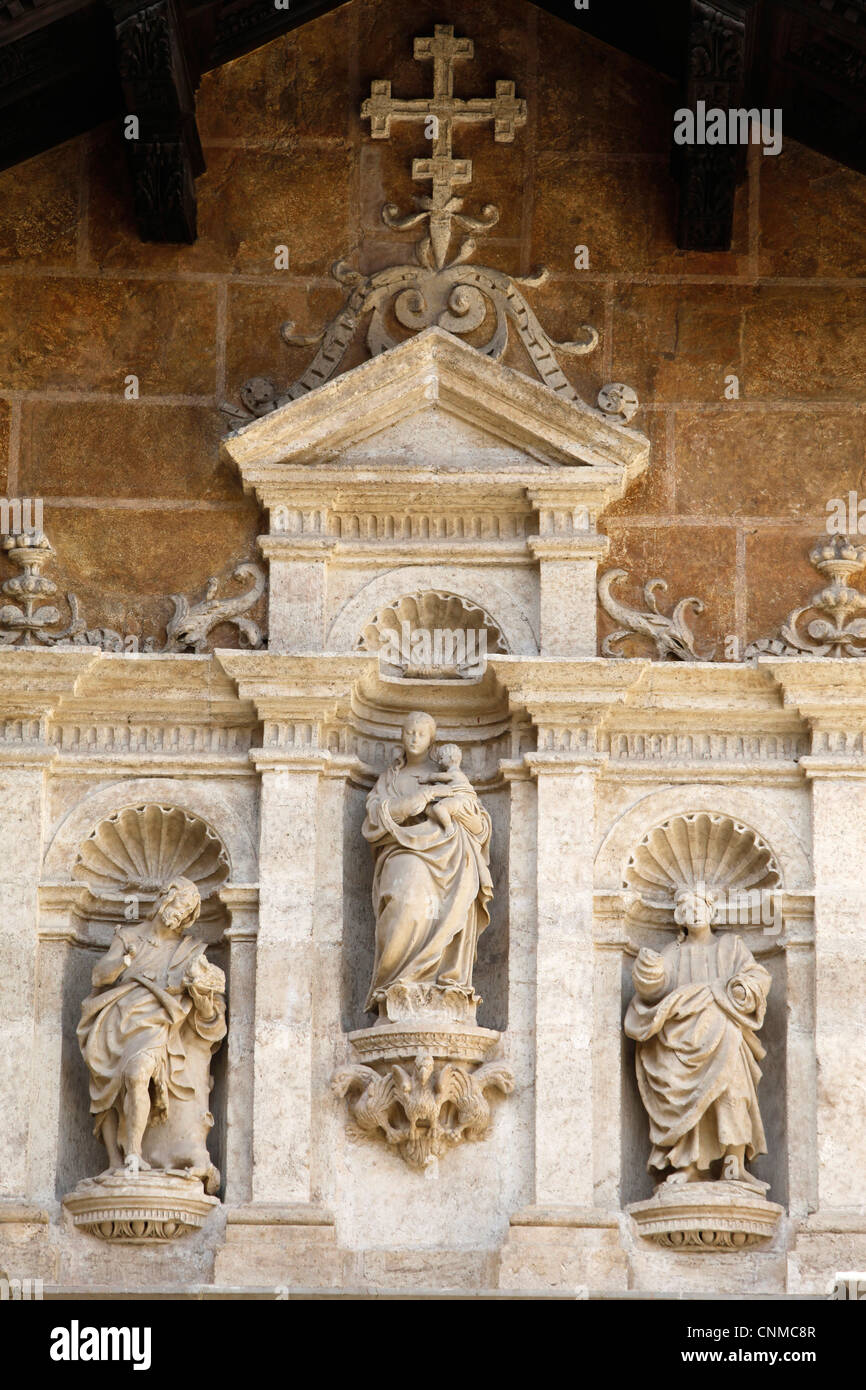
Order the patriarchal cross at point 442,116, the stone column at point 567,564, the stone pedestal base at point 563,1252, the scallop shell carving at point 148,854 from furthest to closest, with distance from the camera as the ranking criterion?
the patriarchal cross at point 442,116, the stone column at point 567,564, the scallop shell carving at point 148,854, the stone pedestal base at point 563,1252

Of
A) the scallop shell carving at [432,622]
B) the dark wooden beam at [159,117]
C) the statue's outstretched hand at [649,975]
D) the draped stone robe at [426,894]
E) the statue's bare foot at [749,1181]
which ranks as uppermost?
the dark wooden beam at [159,117]

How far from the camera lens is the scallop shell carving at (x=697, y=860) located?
14.1 metres

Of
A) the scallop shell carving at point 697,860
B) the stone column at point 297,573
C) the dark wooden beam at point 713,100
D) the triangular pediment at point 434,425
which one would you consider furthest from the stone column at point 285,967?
the dark wooden beam at point 713,100

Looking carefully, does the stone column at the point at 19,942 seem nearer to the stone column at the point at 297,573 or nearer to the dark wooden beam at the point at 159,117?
the stone column at the point at 297,573

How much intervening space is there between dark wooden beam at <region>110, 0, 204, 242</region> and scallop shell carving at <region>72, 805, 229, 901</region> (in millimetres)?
2579

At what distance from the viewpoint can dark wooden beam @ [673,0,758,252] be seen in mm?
13812

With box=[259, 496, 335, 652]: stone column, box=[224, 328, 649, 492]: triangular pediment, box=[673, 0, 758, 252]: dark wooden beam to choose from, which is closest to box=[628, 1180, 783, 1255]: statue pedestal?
box=[259, 496, 335, 652]: stone column

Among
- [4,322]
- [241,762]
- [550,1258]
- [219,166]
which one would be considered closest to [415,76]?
[219,166]

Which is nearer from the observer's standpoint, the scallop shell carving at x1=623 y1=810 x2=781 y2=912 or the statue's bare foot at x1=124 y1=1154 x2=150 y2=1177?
the statue's bare foot at x1=124 y1=1154 x2=150 y2=1177

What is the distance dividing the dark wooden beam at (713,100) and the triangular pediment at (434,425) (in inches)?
38.8

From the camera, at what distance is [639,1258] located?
13.4m

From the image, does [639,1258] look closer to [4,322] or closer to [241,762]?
[241,762]

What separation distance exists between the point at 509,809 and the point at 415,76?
131 inches

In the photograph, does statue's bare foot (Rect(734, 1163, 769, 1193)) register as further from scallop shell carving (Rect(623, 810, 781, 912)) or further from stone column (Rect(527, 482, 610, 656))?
stone column (Rect(527, 482, 610, 656))
